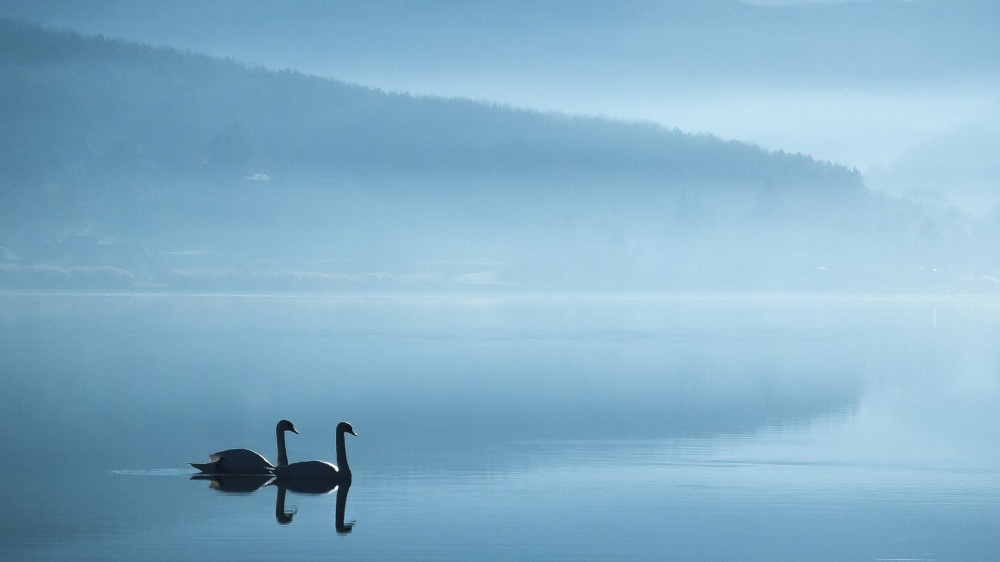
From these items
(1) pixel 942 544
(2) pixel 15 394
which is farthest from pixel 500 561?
(2) pixel 15 394

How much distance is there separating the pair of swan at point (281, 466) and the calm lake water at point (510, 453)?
14.5 inches

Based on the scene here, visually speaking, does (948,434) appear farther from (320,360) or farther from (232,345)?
(232,345)

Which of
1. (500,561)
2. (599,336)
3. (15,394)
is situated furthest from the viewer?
(599,336)

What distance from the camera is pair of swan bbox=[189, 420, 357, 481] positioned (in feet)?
50.3

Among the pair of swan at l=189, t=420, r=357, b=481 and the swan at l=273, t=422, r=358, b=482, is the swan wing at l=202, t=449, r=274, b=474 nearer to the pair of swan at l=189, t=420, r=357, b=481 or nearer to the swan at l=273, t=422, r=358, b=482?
the pair of swan at l=189, t=420, r=357, b=481

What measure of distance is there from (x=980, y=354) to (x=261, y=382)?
22003mm

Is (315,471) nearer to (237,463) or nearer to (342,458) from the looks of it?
(342,458)

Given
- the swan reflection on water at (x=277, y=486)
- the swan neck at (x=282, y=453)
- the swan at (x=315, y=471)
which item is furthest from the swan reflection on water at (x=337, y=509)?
the swan neck at (x=282, y=453)

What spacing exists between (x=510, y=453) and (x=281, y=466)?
361 centimetres

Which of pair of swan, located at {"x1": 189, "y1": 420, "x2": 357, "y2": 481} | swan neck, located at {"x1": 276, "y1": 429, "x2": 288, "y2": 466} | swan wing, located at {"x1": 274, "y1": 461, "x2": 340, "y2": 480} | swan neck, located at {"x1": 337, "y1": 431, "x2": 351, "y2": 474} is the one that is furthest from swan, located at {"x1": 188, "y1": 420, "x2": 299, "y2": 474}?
swan neck, located at {"x1": 337, "y1": 431, "x2": 351, "y2": 474}

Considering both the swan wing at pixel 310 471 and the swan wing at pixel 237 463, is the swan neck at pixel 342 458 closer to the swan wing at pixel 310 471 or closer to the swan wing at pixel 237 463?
the swan wing at pixel 310 471

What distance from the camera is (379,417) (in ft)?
73.4

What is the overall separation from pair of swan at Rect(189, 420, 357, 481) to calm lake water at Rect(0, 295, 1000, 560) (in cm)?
37

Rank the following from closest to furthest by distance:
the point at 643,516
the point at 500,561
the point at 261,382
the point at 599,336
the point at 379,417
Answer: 1. the point at 500,561
2. the point at 643,516
3. the point at 379,417
4. the point at 261,382
5. the point at 599,336
